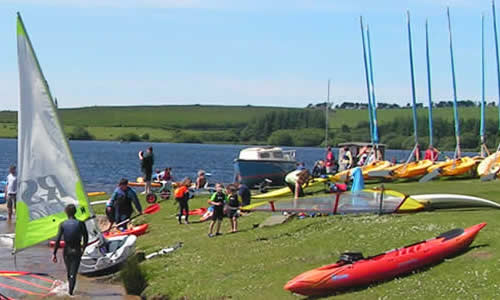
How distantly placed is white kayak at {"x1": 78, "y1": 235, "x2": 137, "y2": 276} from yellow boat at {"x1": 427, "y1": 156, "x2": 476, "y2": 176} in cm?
2136

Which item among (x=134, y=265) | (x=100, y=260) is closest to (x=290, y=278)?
(x=134, y=265)

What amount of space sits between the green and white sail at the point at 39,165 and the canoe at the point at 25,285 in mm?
977

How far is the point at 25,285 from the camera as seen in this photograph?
18.7 meters

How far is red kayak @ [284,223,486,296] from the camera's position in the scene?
14.8m

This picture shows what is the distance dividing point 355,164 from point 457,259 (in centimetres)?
3063

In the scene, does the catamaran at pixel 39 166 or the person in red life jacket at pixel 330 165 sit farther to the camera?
the person in red life jacket at pixel 330 165

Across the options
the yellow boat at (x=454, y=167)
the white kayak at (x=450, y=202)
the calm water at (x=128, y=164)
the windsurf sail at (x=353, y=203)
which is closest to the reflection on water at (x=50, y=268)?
the windsurf sail at (x=353, y=203)

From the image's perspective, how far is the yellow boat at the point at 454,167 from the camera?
38.4 metres

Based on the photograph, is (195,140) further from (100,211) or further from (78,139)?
(100,211)

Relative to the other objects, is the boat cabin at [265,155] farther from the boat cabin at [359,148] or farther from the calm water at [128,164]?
the calm water at [128,164]

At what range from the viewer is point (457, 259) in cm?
1586

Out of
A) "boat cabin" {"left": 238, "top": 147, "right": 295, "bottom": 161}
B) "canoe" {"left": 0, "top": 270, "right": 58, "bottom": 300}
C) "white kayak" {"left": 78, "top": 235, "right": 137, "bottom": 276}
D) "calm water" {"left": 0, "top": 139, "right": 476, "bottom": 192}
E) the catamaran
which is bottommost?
"calm water" {"left": 0, "top": 139, "right": 476, "bottom": 192}

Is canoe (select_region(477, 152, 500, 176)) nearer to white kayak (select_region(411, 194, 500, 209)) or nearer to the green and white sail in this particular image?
white kayak (select_region(411, 194, 500, 209))

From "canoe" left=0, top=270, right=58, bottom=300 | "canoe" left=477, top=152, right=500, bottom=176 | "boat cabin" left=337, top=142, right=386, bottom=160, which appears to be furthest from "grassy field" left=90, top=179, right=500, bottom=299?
"boat cabin" left=337, top=142, right=386, bottom=160
